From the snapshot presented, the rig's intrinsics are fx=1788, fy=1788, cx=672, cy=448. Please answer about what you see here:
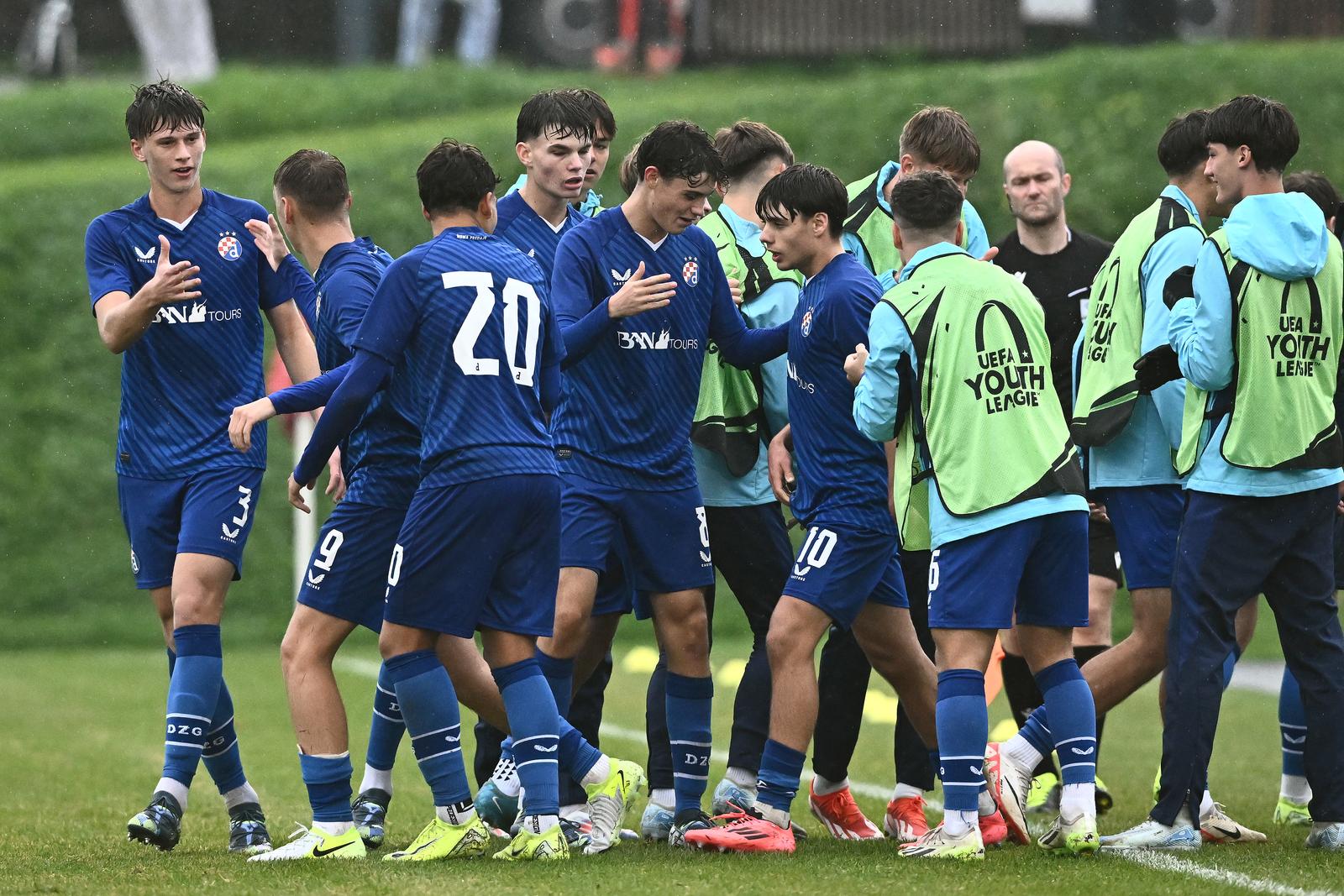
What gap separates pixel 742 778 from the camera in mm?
6547

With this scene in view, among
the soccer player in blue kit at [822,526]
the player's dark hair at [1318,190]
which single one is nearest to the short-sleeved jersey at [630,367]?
the soccer player in blue kit at [822,526]

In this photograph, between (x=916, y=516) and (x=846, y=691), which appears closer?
(x=916, y=516)

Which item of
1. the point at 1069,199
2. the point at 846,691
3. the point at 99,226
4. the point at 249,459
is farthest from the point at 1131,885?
the point at 1069,199

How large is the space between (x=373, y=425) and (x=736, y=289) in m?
1.59

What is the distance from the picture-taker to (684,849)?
5.96 m

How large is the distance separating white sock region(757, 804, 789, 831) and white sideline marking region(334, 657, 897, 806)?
1646mm

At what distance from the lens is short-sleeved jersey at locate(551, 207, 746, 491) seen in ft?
20.2

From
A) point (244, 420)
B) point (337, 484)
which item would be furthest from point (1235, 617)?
point (244, 420)

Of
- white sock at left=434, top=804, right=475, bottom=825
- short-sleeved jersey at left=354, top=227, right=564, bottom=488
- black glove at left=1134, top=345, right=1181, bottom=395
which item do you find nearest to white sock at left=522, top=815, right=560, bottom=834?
white sock at left=434, top=804, right=475, bottom=825

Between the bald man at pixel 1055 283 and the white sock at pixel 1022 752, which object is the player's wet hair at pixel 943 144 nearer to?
the bald man at pixel 1055 283

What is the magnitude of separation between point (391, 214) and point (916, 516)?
11707 millimetres

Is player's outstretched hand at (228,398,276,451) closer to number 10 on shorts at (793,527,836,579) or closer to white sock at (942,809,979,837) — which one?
number 10 on shorts at (793,527,836,579)

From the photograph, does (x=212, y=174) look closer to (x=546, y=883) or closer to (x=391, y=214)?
(x=391, y=214)

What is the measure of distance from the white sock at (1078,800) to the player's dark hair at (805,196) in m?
2.00
